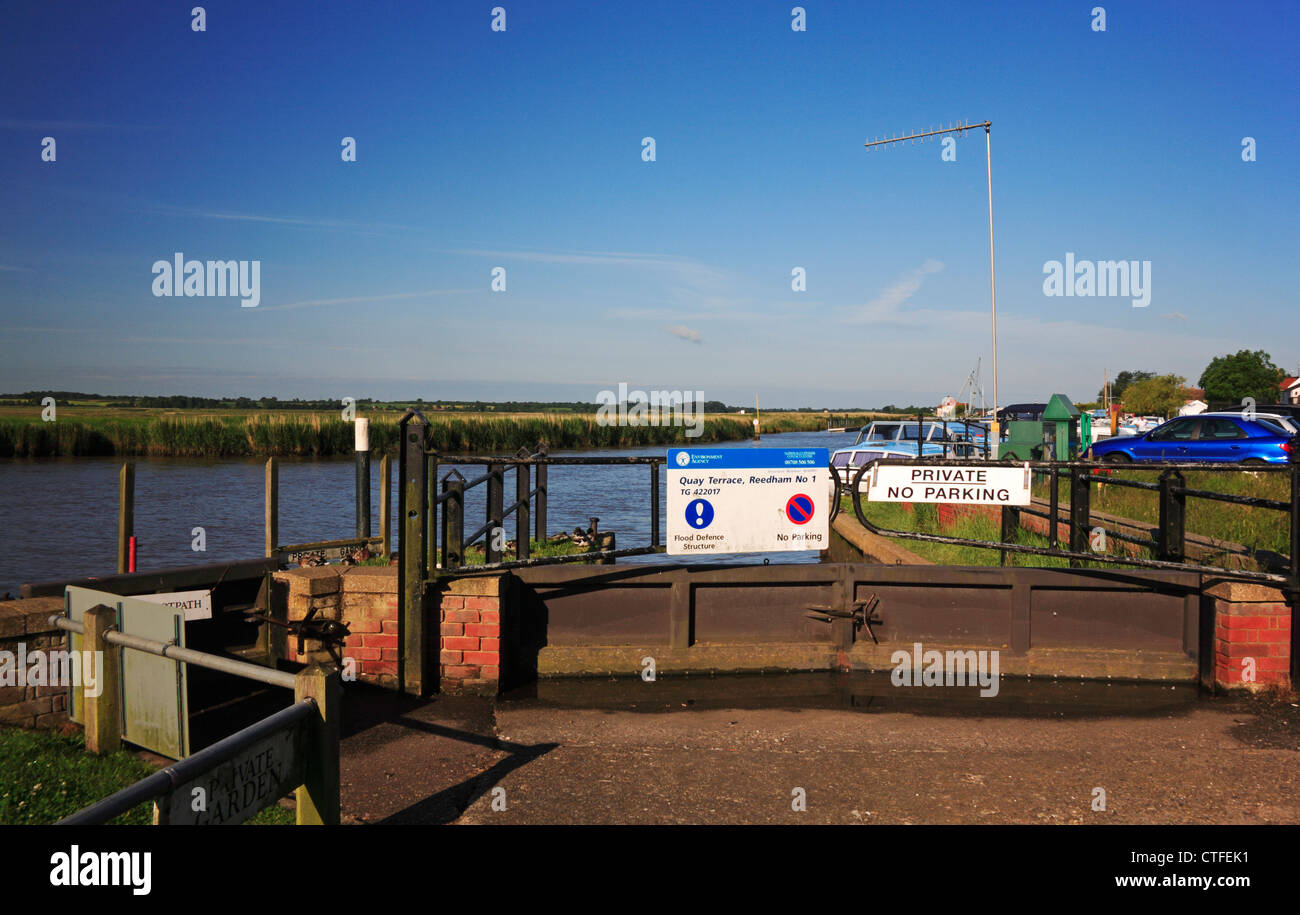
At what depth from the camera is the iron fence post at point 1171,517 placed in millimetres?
7867

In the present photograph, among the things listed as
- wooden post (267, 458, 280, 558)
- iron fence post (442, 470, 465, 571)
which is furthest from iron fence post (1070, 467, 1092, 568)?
wooden post (267, 458, 280, 558)

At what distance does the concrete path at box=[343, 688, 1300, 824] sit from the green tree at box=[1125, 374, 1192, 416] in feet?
309

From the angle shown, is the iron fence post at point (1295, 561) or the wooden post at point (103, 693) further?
the iron fence post at point (1295, 561)

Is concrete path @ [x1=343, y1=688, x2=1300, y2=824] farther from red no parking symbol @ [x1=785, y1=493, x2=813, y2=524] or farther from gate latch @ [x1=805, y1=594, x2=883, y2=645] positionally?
red no parking symbol @ [x1=785, y1=493, x2=813, y2=524]

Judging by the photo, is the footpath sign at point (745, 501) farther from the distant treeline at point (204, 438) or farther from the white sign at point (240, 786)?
the distant treeline at point (204, 438)

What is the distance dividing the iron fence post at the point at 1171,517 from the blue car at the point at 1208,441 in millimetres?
11246

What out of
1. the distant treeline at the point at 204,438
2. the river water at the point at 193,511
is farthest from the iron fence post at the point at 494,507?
the distant treeline at the point at 204,438

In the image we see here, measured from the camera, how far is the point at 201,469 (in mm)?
39312

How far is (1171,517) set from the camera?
8.00m

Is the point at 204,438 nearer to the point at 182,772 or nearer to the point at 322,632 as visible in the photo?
the point at 322,632

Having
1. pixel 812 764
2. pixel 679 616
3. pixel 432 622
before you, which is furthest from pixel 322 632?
pixel 812 764

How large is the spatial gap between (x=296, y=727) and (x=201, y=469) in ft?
129
